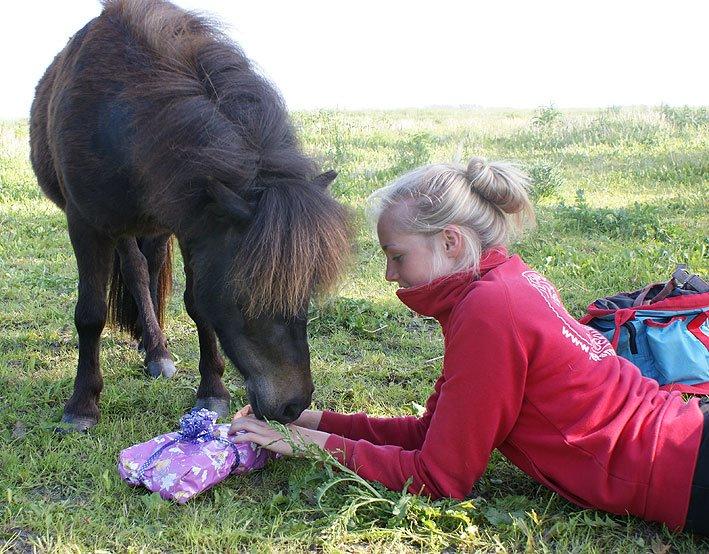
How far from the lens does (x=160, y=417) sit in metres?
3.85

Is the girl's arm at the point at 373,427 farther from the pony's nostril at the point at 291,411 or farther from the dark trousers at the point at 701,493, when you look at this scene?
the dark trousers at the point at 701,493

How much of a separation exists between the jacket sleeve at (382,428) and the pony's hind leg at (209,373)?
101 centimetres

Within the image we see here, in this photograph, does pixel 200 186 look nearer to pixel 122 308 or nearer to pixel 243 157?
pixel 243 157

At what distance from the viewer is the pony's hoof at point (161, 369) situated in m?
4.55

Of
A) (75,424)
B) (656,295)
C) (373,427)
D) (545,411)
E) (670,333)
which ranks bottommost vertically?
(75,424)

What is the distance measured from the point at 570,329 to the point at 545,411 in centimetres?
32

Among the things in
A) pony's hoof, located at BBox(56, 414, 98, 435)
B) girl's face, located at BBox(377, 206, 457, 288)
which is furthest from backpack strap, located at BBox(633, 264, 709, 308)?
pony's hoof, located at BBox(56, 414, 98, 435)

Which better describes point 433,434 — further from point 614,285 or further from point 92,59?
point 614,285

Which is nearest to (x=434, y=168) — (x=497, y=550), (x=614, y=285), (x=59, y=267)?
(x=497, y=550)

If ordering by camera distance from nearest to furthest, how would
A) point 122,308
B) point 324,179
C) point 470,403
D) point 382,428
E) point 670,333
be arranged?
point 470,403
point 324,179
point 382,428
point 670,333
point 122,308

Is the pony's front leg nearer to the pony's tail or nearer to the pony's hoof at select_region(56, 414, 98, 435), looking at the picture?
the pony's hoof at select_region(56, 414, 98, 435)

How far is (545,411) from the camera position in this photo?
2621mm

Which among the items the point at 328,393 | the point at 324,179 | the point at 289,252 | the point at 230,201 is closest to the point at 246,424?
the point at 289,252

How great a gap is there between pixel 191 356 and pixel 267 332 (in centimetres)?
228
